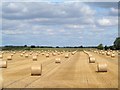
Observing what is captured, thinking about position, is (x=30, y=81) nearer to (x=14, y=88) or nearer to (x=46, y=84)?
(x=46, y=84)

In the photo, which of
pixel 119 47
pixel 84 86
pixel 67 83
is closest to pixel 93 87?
pixel 84 86

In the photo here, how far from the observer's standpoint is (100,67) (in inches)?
1325

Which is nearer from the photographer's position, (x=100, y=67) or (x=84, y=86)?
(x=84, y=86)

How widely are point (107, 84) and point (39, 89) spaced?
4.14 meters

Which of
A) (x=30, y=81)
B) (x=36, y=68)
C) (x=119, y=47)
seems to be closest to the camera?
(x=30, y=81)

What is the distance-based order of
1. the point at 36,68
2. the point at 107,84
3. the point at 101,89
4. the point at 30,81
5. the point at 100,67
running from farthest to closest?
1. the point at 100,67
2. the point at 36,68
3. the point at 30,81
4. the point at 107,84
5. the point at 101,89

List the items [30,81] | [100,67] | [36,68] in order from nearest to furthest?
1. [30,81]
2. [36,68]
3. [100,67]

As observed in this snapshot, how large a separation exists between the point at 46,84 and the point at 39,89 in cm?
233

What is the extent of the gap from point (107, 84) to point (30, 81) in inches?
191

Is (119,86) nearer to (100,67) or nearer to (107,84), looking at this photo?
(107,84)

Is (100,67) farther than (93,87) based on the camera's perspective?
Yes

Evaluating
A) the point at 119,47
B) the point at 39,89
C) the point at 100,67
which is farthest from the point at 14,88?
the point at 119,47

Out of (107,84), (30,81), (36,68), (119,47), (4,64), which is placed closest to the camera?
(107,84)

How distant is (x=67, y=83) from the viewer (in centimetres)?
2486
